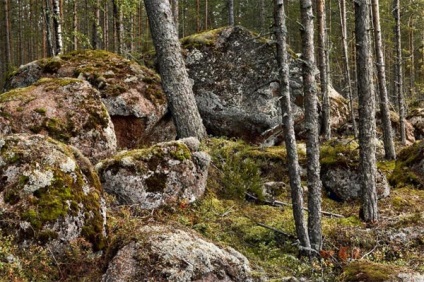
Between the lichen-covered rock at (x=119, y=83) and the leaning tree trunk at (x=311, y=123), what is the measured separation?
559cm

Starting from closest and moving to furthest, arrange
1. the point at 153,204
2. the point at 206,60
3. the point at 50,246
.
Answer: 1. the point at 50,246
2. the point at 153,204
3. the point at 206,60

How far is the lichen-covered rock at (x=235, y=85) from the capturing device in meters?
14.1

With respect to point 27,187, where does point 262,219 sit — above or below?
below

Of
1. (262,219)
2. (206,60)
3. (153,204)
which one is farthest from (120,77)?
(262,219)

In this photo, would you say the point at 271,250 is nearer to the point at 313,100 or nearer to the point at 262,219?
the point at 262,219

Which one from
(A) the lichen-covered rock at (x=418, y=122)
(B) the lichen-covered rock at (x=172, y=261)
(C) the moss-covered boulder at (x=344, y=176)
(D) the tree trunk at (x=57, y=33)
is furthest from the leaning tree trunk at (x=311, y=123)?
(A) the lichen-covered rock at (x=418, y=122)

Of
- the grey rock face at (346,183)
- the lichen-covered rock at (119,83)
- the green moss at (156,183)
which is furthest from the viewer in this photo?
the lichen-covered rock at (119,83)

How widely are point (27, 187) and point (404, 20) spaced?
3914 cm

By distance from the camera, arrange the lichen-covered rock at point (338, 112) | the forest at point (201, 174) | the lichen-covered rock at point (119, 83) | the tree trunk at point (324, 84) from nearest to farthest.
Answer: the forest at point (201, 174) → the lichen-covered rock at point (119, 83) → the tree trunk at point (324, 84) → the lichen-covered rock at point (338, 112)

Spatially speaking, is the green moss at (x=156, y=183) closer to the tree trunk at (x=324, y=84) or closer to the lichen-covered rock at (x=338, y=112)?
the tree trunk at (x=324, y=84)

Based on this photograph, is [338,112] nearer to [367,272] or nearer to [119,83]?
[119,83]

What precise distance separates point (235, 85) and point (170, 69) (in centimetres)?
407

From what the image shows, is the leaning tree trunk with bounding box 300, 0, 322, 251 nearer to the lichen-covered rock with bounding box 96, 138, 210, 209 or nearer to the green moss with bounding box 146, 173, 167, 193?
the lichen-covered rock with bounding box 96, 138, 210, 209

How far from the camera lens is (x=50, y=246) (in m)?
5.57
